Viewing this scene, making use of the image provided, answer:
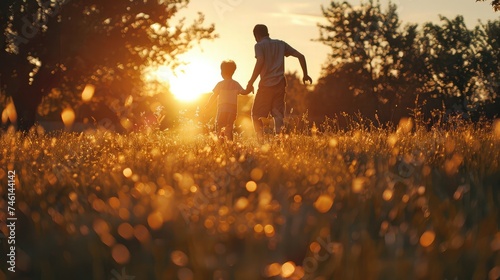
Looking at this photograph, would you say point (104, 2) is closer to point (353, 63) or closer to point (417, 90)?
point (353, 63)

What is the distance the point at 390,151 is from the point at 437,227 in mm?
3342

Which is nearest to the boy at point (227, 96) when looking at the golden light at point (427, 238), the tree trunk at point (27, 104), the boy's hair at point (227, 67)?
the boy's hair at point (227, 67)

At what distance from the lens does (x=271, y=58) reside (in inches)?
396

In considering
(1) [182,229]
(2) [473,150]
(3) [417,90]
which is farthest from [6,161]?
(3) [417,90]

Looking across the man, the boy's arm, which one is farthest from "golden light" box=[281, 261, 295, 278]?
the boy's arm

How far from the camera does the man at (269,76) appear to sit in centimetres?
1002

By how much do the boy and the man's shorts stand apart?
1.54 meters

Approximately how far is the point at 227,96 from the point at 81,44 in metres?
7.87

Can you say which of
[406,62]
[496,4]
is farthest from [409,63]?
[496,4]

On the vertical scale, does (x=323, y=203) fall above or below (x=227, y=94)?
below

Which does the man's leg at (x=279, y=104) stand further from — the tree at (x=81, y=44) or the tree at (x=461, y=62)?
the tree at (x=461, y=62)

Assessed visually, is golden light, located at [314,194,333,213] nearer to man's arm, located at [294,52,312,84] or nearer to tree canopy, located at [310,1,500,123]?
man's arm, located at [294,52,312,84]

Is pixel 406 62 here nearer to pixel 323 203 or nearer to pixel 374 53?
pixel 374 53

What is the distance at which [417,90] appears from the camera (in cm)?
5356
